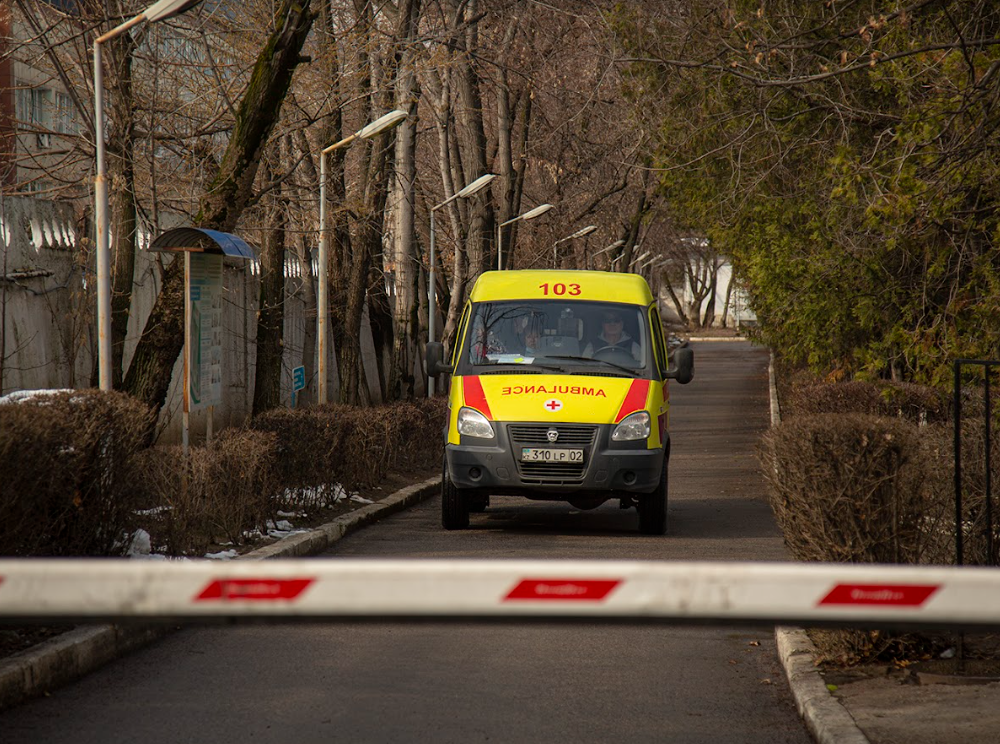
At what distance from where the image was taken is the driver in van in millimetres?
13852

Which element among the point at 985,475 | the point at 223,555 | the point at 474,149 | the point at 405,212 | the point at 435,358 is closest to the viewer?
the point at 985,475

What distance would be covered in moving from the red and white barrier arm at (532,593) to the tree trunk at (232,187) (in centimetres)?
1058

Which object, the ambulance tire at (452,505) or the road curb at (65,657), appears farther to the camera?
the ambulance tire at (452,505)

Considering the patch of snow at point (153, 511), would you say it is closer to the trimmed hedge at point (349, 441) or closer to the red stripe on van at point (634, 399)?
the trimmed hedge at point (349, 441)

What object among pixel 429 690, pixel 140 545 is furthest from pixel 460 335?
pixel 429 690

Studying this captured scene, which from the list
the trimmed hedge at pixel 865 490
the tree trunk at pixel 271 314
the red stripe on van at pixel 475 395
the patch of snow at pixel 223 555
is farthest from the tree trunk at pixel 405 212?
the trimmed hedge at pixel 865 490

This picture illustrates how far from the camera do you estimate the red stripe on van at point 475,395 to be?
13.1m

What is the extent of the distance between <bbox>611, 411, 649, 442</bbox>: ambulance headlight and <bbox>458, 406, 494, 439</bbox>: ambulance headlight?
3.80ft

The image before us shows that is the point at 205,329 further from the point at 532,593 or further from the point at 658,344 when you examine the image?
the point at 532,593

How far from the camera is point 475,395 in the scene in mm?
13281

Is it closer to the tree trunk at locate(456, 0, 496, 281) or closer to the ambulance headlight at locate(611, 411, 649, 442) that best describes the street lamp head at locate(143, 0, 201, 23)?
the ambulance headlight at locate(611, 411, 649, 442)

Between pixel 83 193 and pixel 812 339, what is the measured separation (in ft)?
38.5

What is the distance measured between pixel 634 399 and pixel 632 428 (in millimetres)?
298

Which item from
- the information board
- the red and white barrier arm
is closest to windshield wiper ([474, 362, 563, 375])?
the information board
